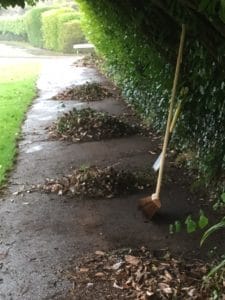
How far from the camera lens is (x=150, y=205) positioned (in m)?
5.80

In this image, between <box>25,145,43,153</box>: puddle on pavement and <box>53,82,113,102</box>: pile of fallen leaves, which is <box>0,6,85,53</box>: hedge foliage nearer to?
<box>53,82,113,102</box>: pile of fallen leaves

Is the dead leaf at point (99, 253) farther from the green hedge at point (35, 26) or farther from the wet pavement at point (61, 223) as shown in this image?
the green hedge at point (35, 26)

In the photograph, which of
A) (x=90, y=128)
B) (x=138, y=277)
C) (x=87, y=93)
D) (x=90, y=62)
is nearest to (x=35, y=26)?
(x=90, y=62)

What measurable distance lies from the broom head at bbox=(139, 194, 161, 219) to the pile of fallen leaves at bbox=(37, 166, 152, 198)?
0.75m

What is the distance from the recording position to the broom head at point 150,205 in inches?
226

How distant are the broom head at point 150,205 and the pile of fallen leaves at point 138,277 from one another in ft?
2.71

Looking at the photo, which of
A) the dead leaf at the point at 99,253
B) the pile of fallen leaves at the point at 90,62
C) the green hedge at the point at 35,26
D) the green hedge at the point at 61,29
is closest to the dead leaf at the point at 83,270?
the dead leaf at the point at 99,253

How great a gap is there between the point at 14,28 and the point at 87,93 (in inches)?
1308

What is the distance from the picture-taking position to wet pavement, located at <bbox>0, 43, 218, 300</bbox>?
15.7 ft

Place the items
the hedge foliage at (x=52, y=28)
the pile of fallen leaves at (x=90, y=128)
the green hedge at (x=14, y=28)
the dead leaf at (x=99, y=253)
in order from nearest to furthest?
the dead leaf at (x=99, y=253), the pile of fallen leaves at (x=90, y=128), the hedge foliage at (x=52, y=28), the green hedge at (x=14, y=28)

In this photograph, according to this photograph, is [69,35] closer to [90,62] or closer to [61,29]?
[61,29]

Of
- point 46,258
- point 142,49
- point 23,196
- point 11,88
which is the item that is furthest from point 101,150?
point 11,88

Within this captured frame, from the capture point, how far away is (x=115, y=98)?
14.4 m

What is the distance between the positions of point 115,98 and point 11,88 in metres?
4.47
